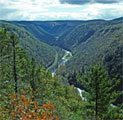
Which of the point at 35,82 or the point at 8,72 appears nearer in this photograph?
the point at 8,72

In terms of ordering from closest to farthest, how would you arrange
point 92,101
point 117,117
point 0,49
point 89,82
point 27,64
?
point 89,82, point 92,101, point 117,117, point 0,49, point 27,64

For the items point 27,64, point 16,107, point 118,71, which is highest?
point 16,107

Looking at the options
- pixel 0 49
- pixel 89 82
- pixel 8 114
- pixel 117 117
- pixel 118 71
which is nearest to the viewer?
pixel 8 114

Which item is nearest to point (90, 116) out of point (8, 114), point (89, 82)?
point (89, 82)

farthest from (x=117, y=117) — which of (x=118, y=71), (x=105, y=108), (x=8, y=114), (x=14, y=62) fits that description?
(x=118, y=71)

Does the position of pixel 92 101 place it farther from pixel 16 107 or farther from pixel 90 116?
pixel 16 107

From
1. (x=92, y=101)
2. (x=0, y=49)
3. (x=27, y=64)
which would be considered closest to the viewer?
(x=92, y=101)

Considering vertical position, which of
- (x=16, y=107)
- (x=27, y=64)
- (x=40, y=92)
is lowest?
(x=40, y=92)

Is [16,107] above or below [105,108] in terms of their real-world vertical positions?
above

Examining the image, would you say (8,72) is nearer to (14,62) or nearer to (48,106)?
(14,62)
